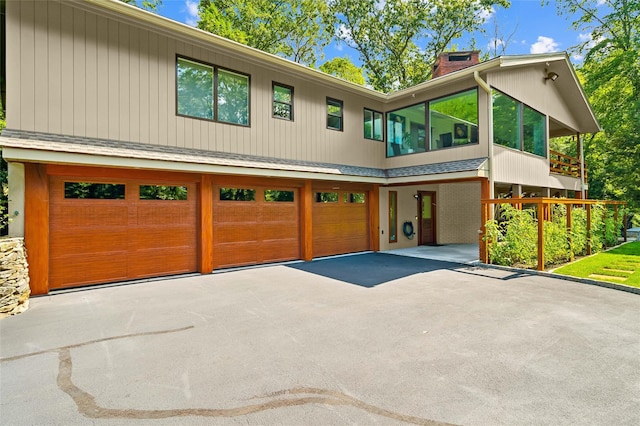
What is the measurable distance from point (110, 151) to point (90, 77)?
153 centimetres

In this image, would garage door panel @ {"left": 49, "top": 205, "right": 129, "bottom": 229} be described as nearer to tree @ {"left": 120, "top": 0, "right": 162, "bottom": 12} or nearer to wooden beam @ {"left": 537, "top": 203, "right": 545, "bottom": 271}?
wooden beam @ {"left": 537, "top": 203, "right": 545, "bottom": 271}

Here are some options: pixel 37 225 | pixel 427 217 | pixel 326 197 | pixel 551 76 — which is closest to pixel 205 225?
pixel 37 225

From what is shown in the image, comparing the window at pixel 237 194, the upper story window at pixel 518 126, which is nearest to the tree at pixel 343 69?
the upper story window at pixel 518 126

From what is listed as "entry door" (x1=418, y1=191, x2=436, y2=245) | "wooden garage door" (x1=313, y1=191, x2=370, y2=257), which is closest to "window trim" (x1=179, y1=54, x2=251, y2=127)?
"wooden garage door" (x1=313, y1=191, x2=370, y2=257)

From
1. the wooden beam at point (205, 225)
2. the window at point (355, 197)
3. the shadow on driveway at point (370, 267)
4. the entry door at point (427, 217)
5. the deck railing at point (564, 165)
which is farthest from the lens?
the entry door at point (427, 217)

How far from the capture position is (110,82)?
651 cm

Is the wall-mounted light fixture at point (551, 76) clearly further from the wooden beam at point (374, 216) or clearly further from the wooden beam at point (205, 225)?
the wooden beam at point (205, 225)

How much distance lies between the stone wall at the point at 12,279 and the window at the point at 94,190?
140 centimetres

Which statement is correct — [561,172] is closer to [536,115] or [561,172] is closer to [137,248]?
[536,115]

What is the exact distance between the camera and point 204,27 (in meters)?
16.5

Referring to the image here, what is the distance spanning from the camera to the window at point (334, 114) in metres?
10.5

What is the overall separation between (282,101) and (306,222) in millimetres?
3664

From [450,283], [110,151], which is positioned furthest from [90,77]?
[450,283]

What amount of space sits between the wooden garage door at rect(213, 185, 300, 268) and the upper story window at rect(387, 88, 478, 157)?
4.51m
